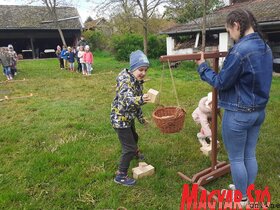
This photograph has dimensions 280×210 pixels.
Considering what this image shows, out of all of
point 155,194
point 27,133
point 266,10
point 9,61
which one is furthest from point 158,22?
point 155,194

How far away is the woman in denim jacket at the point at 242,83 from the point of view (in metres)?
2.58

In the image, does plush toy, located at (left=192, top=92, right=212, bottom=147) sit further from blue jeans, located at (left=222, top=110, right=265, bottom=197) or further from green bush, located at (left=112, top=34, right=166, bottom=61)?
green bush, located at (left=112, top=34, right=166, bottom=61)

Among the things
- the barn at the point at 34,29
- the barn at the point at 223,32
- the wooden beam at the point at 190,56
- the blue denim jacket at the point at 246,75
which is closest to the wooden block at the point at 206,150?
the wooden beam at the point at 190,56

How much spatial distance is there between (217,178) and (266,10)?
14053 millimetres

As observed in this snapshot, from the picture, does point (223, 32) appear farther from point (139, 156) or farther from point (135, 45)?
point (139, 156)

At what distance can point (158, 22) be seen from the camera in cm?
3356

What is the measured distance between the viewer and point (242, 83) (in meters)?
2.67

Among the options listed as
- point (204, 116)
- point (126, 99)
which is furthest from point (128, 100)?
point (204, 116)

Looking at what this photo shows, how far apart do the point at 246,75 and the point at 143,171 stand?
2017 millimetres

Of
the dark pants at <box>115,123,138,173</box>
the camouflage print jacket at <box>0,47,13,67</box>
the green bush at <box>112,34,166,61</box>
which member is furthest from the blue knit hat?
the green bush at <box>112,34,166,61</box>

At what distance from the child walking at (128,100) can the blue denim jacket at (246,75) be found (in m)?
0.96

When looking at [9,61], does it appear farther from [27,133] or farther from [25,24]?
[25,24]

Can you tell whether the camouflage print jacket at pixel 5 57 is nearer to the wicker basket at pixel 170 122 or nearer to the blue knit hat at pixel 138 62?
the blue knit hat at pixel 138 62
